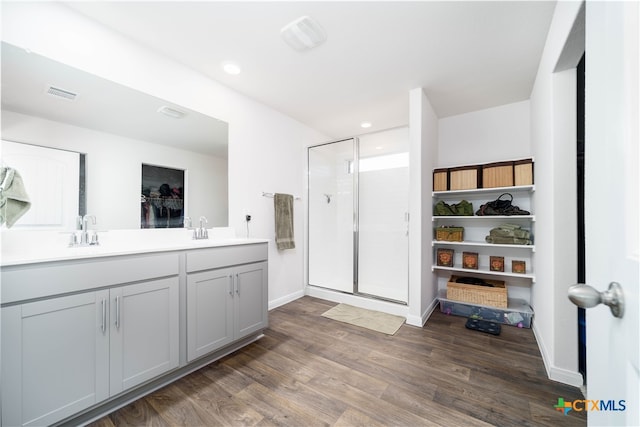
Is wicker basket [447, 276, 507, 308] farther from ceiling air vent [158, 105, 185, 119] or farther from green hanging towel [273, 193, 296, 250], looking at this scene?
ceiling air vent [158, 105, 185, 119]

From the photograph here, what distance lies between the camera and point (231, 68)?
2.23 meters

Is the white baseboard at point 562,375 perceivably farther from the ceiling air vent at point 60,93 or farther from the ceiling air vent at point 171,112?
the ceiling air vent at point 60,93

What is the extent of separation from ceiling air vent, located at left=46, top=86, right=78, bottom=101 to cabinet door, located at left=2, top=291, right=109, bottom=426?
1278mm

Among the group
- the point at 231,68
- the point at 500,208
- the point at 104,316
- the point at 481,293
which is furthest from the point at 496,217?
the point at 104,316

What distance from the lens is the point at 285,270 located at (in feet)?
10.6

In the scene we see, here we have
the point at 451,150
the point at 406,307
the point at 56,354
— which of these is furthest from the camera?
the point at 451,150

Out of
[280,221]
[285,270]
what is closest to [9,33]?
[280,221]

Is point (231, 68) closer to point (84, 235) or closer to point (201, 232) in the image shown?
point (201, 232)

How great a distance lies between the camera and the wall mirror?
1.48 metres

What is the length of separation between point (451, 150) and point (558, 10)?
6.10 feet

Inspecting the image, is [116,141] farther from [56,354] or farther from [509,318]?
[509,318]

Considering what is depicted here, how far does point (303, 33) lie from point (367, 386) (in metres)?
2.46

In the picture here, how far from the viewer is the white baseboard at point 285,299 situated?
9.91 ft

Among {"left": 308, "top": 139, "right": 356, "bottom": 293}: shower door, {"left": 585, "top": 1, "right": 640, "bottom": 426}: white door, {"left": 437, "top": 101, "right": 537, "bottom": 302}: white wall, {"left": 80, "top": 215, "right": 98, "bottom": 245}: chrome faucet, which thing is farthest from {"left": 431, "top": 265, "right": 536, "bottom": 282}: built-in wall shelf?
{"left": 80, "top": 215, "right": 98, "bottom": 245}: chrome faucet
